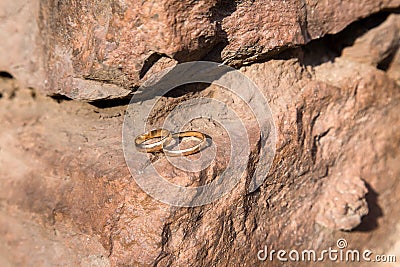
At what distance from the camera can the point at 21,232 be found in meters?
2.24

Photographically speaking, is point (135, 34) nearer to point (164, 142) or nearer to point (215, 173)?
point (164, 142)

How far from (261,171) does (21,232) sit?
4.02ft

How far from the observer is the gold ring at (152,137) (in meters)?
1.85

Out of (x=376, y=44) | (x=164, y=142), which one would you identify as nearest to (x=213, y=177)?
(x=164, y=142)

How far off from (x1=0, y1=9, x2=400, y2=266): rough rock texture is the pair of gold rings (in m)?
0.06

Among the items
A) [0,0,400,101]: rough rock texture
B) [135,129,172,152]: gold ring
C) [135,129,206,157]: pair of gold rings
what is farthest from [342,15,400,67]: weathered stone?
[135,129,172,152]: gold ring

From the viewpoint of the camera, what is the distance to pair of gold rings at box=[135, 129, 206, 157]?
1854mm

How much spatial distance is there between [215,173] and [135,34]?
65 centimetres

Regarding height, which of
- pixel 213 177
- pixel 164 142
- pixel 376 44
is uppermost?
pixel 376 44

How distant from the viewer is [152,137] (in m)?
1.94

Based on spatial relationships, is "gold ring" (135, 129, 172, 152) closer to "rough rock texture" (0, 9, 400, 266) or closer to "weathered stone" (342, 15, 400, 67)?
"rough rock texture" (0, 9, 400, 266)

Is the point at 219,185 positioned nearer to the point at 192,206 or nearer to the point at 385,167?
the point at 192,206

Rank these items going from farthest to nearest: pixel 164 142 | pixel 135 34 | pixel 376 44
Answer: pixel 376 44, pixel 164 142, pixel 135 34

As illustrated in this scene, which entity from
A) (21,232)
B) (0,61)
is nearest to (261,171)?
(21,232)
